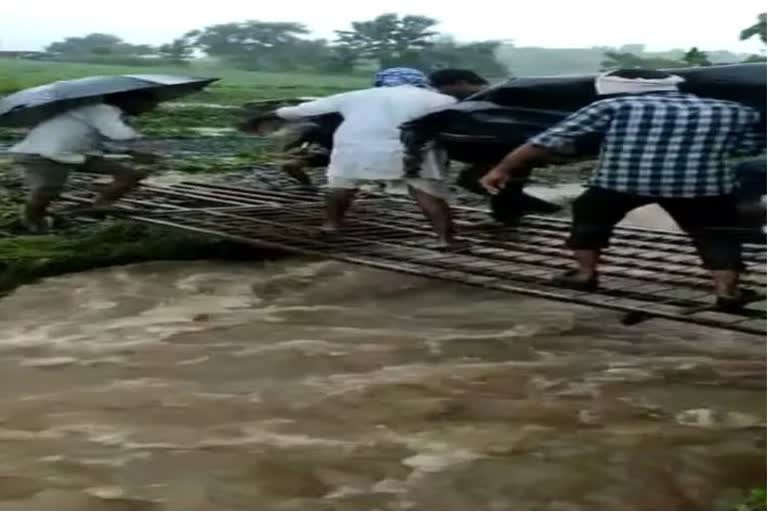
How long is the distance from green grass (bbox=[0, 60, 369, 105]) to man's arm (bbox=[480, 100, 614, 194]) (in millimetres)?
1079

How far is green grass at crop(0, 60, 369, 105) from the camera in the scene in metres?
4.50

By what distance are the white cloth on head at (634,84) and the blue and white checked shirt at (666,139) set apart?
0.07 ft

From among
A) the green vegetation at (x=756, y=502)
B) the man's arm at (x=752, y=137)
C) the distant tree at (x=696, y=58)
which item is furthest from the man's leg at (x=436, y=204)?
the green vegetation at (x=756, y=502)

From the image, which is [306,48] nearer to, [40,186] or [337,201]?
[337,201]

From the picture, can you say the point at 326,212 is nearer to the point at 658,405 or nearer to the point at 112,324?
the point at 112,324

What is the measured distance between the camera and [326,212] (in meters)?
4.92

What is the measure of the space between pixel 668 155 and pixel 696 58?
1.32 ft

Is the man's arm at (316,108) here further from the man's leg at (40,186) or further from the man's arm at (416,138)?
the man's leg at (40,186)

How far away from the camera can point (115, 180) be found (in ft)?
16.8

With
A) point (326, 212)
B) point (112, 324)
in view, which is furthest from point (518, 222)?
point (112, 324)

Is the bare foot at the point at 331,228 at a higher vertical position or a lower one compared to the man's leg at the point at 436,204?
lower

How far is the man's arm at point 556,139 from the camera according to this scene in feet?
11.1

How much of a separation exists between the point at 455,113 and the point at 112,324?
128 cm

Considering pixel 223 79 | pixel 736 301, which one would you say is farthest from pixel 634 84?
pixel 223 79
